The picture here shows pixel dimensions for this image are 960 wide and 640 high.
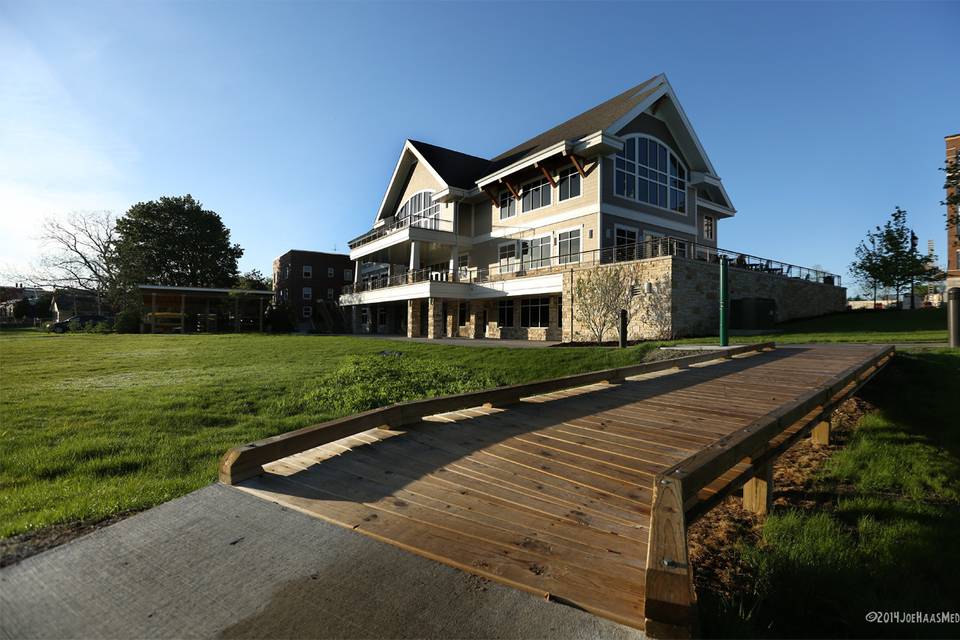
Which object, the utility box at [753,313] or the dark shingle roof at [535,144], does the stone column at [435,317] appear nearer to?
the dark shingle roof at [535,144]

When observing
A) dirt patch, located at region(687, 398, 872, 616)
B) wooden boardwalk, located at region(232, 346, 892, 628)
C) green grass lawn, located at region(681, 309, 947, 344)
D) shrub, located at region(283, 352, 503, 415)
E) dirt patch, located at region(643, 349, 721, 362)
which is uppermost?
green grass lawn, located at region(681, 309, 947, 344)

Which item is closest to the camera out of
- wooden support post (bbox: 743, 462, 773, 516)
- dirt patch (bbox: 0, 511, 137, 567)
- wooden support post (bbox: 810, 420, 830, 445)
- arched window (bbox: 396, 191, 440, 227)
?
dirt patch (bbox: 0, 511, 137, 567)

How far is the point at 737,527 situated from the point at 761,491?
45 centimetres

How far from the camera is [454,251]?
29.8m

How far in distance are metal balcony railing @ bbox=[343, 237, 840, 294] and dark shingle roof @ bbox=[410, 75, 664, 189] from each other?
6402mm

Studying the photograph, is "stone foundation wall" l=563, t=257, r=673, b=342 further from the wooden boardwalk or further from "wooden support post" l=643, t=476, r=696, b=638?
"wooden support post" l=643, t=476, r=696, b=638

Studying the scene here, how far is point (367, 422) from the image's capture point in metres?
4.09

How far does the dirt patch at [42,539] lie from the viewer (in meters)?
2.56

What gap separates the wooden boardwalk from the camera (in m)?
2.30

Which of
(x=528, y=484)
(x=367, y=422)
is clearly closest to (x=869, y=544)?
(x=528, y=484)

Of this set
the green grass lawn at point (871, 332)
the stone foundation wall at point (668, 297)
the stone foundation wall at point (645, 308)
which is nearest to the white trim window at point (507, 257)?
the stone foundation wall at point (668, 297)

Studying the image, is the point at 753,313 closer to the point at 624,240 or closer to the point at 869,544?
the point at 624,240

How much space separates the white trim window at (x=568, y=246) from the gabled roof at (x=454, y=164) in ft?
30.4

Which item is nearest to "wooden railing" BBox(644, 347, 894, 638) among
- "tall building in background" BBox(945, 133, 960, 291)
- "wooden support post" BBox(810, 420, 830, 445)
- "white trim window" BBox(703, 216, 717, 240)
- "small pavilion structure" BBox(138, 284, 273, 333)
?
"wooden support post" BBox(810, 420, 830, 445)
